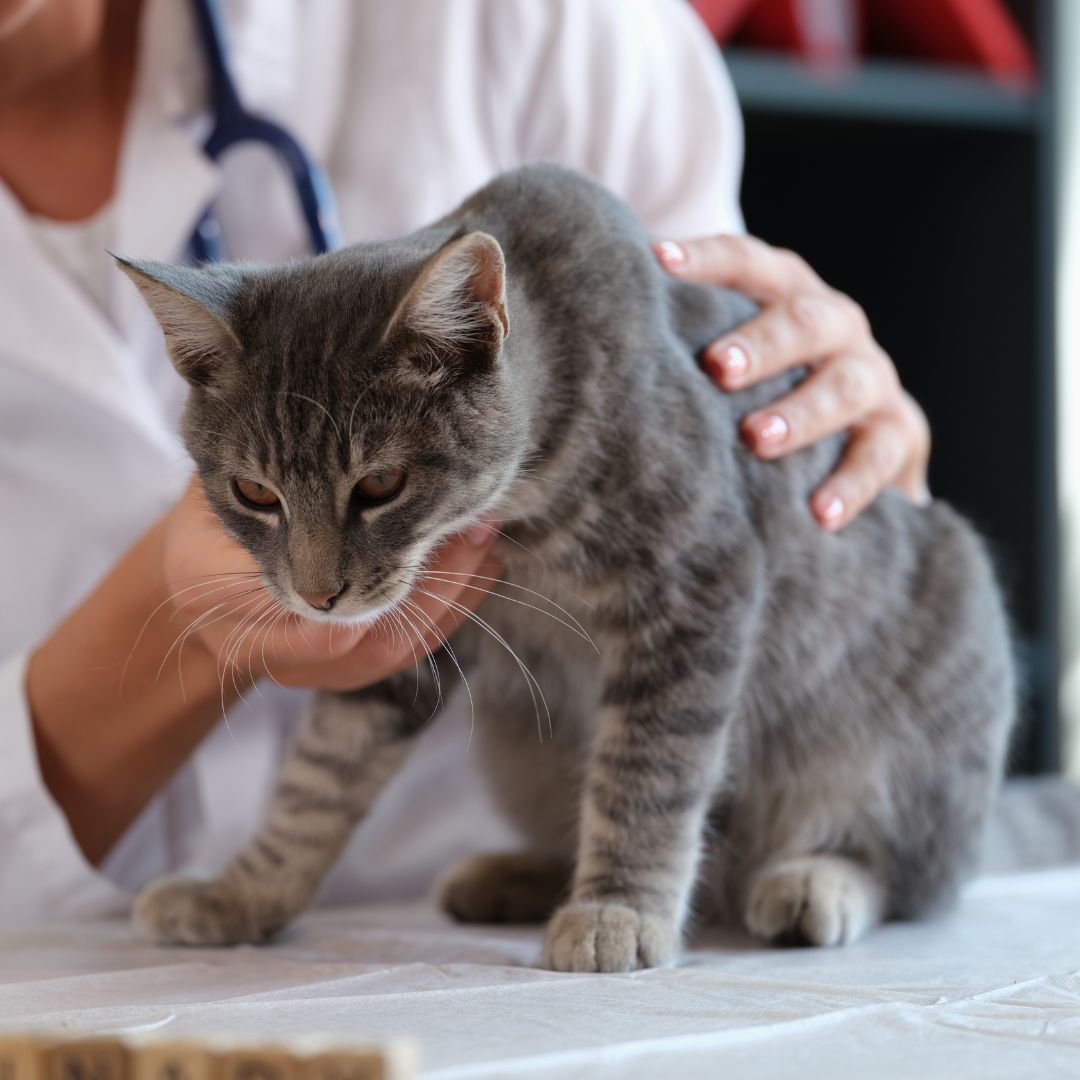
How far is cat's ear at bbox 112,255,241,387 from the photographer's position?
81 centimetres

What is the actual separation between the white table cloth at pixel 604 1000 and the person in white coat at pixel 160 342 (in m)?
0.19

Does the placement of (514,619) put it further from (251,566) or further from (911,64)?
(911,64)

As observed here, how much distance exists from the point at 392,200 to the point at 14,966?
78cm

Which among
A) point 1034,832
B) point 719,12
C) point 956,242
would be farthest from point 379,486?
point 956,242

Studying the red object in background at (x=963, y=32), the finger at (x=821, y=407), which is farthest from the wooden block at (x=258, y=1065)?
the red object in background at (x=963, y=32)

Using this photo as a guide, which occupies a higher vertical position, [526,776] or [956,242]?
[956,242]

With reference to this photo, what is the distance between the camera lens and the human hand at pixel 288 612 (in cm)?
92

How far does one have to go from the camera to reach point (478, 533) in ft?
3.10

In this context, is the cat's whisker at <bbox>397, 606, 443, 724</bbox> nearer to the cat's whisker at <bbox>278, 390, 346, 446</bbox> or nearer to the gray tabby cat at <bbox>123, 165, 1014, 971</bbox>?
the gray tabby cat at <bbox>123, 165, 1014, 971</bbox>

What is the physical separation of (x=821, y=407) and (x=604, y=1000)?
52cm

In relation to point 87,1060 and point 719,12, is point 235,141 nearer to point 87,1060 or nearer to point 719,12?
point 719,12

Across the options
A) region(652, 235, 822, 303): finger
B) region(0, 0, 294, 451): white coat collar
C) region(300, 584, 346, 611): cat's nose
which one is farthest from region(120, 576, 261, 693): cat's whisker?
region(652, 235, 822, 303): finger

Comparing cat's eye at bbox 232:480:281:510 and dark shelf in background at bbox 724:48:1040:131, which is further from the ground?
dark shelf in background at bbox 724:48:1040:131

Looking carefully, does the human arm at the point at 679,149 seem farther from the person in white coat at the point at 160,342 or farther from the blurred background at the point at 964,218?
the blurred background at the point at 964,218
